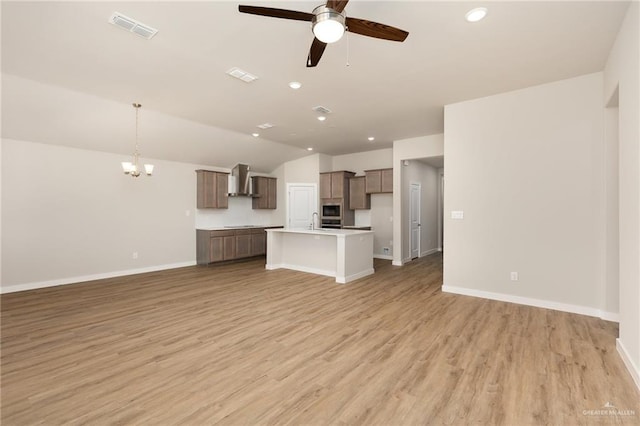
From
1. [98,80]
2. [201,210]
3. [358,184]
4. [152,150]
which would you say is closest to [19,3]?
[98,80]

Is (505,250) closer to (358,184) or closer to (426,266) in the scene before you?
(426,266)

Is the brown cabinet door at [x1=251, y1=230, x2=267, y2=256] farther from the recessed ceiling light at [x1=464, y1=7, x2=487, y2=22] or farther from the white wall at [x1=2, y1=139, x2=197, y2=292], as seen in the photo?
the recessed ceiling light at [x1=464, y1=7, x2=487, y2=22]

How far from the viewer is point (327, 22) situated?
2.02 metres

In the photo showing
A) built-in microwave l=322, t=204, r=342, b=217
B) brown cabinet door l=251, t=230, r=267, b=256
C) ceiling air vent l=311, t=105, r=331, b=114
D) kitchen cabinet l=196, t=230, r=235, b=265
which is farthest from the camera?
built-in microwave l=322, t=204, r=342, b=217

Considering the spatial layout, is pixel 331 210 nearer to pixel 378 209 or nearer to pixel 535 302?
pixel 378 209

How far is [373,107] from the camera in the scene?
191 inches

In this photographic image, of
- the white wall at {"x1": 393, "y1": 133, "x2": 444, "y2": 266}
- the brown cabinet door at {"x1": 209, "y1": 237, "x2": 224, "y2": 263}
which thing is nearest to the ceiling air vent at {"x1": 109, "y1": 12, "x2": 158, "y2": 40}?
the brown cabinet door at {"x1": 209, "y1": 237, "x2": 224, "y2": 263}

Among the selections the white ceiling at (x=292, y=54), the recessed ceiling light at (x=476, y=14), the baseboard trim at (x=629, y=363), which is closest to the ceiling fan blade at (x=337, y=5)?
the white ceiling at (x=292, y=54)

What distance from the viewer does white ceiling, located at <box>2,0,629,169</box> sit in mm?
2529

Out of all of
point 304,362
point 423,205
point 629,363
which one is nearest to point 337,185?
point 423,205

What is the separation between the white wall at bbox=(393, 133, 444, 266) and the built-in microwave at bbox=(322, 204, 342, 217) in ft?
6.00

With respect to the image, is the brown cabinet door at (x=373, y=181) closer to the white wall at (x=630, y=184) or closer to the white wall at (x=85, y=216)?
the white wall at (x=85, y=216)

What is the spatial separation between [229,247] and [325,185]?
126 inches

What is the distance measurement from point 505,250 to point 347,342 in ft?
9.54
